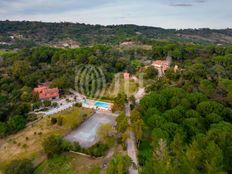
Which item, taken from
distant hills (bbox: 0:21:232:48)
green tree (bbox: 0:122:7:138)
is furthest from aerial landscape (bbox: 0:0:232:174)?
distant hills (bbox: 0:21:232:48)

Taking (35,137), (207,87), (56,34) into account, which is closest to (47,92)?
(35,137)

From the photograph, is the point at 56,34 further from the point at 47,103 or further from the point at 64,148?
the point at 64,148

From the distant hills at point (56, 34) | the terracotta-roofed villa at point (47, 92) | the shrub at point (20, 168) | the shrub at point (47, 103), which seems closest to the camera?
the shrub at point (20, 168)

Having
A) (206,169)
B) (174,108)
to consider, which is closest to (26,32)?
(174,108)

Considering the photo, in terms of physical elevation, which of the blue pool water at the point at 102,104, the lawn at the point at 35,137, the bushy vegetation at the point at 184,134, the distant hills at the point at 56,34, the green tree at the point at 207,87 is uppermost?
the distant hills at the point at 56,34

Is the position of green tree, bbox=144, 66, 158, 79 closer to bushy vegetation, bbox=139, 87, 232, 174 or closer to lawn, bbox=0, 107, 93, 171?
bushy vegetation, bbox=139, 87, 232, 174

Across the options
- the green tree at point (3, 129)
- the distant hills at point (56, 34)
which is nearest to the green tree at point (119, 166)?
the green tree at point (3, 129)

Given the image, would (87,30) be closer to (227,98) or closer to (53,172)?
(227,98)

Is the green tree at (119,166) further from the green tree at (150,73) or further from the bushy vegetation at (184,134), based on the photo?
the green tree at (150,73)

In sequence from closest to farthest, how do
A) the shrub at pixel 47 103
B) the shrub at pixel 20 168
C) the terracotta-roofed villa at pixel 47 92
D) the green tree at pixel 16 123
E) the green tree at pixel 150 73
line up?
the shrub at pixel 20 168, the green tree at pixel 16 123, the shrub at pixel 47 103, the terracotta-roofed villa at pixel 47 92, the green tree at pixel 150 73
